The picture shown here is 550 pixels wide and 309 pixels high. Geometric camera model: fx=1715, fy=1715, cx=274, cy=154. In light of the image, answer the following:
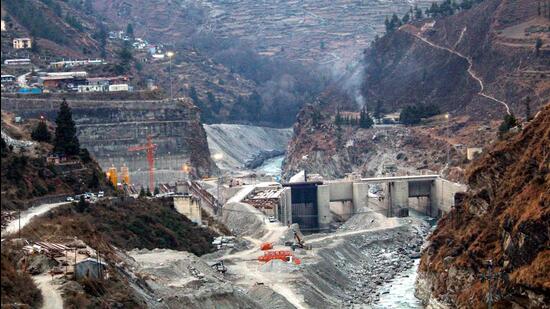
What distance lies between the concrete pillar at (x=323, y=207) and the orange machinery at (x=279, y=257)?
1690 inches

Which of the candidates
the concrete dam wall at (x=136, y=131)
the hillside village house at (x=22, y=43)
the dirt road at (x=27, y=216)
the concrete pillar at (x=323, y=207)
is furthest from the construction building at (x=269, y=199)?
the dirt road at (x=27, y=216)

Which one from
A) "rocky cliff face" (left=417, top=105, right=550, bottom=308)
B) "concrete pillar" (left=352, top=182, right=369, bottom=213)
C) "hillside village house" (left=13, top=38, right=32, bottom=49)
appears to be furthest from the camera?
"hillside village house" (left=13, top=38, right=32, bottom=49)

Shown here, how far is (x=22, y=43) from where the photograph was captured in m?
187

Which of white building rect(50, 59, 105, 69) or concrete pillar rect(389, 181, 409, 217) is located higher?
white building rect(50, 59, 105, 69)

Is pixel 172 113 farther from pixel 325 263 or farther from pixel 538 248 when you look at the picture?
pixel 538 248

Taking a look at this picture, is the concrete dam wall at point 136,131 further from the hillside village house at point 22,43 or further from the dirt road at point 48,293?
the dirt road at point 48,293

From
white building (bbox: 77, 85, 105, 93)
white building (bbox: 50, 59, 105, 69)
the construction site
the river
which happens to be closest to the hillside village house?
white building (bbox: 50, 59, 105, 69)

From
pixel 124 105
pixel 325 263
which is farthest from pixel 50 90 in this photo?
pixel 325 263

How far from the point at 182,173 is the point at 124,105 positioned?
950 centimetres

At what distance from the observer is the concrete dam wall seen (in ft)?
558

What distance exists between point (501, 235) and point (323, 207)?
70.4 metres

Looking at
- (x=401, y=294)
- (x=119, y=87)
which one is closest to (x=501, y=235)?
(x=401, y=294)

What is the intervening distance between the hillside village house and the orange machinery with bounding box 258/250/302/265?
69.3 meters

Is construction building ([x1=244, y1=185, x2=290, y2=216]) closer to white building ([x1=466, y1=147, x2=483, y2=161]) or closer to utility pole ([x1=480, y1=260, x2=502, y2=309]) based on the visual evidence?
white building ([x1=466, y1=147, x2=483, y2=161])
